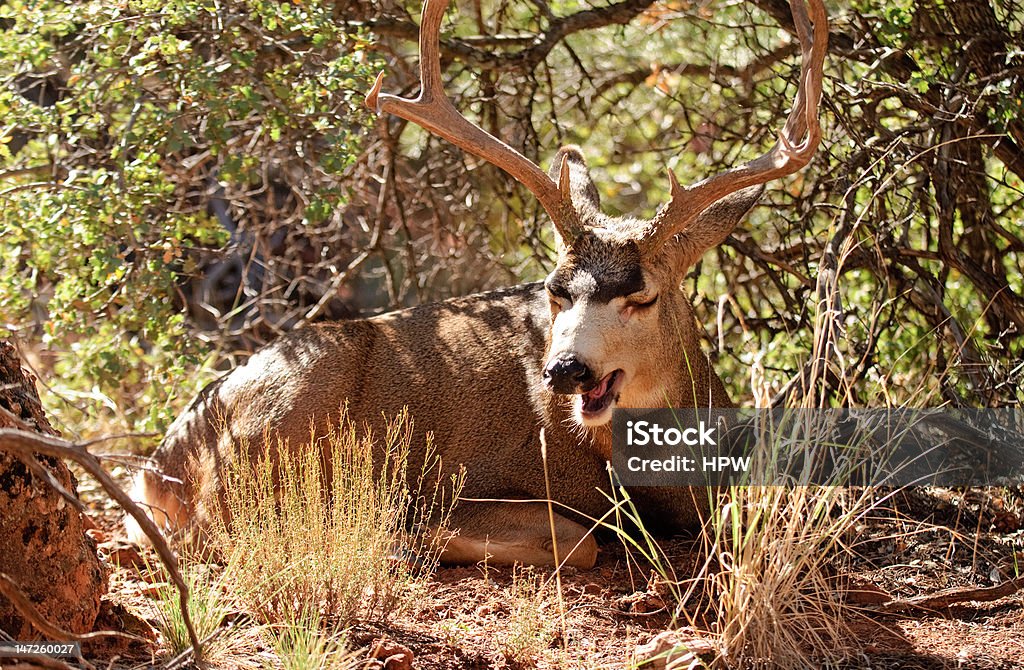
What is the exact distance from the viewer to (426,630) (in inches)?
183

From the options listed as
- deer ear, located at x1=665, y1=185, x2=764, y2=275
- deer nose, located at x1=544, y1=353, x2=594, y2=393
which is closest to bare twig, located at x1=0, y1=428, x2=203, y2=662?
deer nose, located at x1=544, y1=353, x2=594, y2=393

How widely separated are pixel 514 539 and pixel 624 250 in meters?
1.58

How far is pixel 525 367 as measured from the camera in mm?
6164

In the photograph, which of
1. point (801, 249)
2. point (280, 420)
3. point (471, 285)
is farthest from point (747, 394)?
point (280, 420)

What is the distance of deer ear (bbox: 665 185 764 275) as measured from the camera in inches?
220

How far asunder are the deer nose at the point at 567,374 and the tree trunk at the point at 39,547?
6.65 feet

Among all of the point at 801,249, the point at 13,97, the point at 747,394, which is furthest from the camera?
the point at 747,394

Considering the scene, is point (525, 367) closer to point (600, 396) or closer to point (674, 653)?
point (600, 396)

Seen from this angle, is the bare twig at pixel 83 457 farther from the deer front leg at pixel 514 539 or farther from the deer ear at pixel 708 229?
the deer ear at pixel 708 229

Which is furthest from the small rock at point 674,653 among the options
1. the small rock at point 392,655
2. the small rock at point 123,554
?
the small rock at point 123,554

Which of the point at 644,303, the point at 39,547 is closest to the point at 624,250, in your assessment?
the point at 644,303

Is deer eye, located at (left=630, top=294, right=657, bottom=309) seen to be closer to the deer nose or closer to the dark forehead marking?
the dark forehead marking

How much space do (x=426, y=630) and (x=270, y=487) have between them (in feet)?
2.93

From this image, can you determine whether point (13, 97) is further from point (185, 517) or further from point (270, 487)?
point (270, 487)
